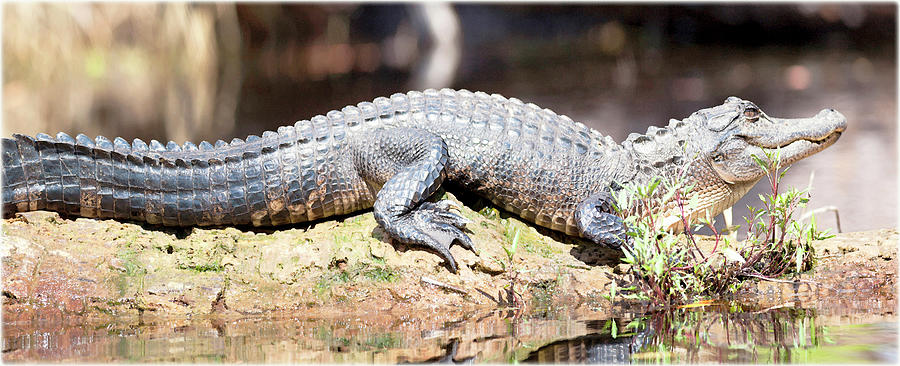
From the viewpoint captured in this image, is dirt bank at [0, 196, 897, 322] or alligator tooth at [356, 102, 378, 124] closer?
dirt bank at [0, 196, 897, 322]

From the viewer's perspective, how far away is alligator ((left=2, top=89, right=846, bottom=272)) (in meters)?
5.06

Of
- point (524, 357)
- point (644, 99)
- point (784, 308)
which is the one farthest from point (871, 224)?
point (644, 99)

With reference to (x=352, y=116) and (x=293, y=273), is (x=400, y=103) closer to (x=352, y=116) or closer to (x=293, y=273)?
(x=352, y=116)

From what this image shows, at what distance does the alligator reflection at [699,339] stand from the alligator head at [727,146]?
1095mm

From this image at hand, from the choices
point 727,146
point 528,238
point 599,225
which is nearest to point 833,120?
point 727,146

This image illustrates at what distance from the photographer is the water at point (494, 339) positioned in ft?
12.9

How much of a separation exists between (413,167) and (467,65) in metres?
13.6

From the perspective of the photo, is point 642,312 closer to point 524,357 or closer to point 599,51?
point 524,357

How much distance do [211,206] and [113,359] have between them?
1351 millimetres

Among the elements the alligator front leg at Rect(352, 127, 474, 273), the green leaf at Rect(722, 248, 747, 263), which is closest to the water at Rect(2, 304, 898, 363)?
the green leaf at Rect(722, 248, 747, 263)

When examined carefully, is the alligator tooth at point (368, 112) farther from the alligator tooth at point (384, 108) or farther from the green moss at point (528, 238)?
the green moss at point (528, 238)

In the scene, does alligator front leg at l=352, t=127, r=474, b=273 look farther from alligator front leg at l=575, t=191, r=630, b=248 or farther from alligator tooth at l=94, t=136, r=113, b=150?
alligator tooth at l=94, t=136, r=113, b=150

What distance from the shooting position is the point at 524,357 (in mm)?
3938

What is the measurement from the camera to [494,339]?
4234mm
